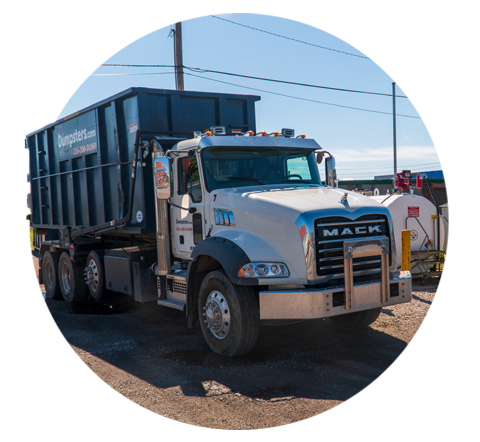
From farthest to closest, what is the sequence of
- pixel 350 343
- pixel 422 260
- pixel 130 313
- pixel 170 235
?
pixel 422 260
pixel 130 313
pixel 170 235
pixel 350 343

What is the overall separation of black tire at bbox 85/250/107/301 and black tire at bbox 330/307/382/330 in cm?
479

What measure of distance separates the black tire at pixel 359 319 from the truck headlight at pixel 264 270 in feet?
6.48

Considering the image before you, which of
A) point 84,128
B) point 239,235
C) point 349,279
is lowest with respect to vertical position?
point 349,279

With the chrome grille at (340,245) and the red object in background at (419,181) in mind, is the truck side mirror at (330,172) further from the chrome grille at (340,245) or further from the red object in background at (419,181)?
the red object in background at (419,181)

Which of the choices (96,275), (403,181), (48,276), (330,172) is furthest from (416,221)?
(48,276)

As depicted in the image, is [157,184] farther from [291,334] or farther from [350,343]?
[350,343]

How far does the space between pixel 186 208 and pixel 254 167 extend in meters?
1.20

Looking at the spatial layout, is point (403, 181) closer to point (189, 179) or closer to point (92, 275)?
point (189, 179)

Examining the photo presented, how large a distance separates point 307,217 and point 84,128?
6026 millimetres

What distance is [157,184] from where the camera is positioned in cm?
710

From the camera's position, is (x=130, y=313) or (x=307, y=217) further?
(x=130, y=313)

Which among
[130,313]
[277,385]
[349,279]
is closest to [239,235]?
[349,279]

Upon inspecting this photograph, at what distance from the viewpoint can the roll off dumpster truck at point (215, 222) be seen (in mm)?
6328

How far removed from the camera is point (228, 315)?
6.61 metres
